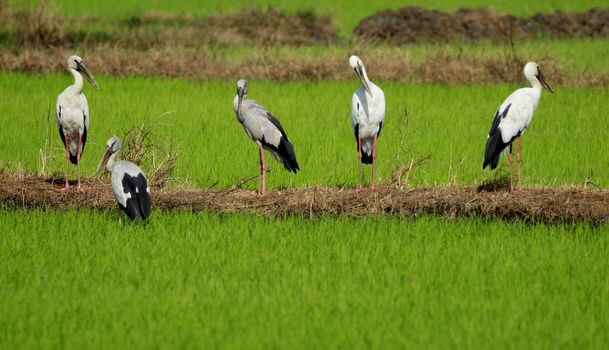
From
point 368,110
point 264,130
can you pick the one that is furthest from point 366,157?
point 264,130

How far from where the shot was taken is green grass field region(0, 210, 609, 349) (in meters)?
5.09

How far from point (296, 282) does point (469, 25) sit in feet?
51.2

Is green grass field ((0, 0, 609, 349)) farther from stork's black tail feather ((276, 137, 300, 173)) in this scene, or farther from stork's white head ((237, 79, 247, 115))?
stork's white head ((237, 79, 247, 115))

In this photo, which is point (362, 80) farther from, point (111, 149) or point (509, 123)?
point (111, 149)

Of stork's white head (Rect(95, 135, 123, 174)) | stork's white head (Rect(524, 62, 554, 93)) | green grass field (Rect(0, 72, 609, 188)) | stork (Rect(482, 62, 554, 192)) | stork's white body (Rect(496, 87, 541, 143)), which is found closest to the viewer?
stork's white head (Rect(95, 135, 123, 174))

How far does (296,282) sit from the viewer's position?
596 cm

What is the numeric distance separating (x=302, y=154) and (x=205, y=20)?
44.6 feet

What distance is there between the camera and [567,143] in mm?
10453

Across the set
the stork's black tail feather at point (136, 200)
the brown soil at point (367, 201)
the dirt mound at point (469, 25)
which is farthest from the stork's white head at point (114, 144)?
the dirt mound at point (469, 25)

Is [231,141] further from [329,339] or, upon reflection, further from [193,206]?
[329,339]

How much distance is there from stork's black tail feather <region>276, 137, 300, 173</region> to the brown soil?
42cm

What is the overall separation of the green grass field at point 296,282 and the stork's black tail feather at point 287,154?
102cm

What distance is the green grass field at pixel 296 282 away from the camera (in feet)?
16.7

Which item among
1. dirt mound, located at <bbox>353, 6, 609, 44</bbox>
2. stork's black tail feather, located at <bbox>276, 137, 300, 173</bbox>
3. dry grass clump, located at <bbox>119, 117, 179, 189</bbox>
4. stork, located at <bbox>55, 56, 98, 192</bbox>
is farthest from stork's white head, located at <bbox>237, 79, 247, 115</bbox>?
dirt mound, located at <bbox>353, 6, 609, 44</bbox>
